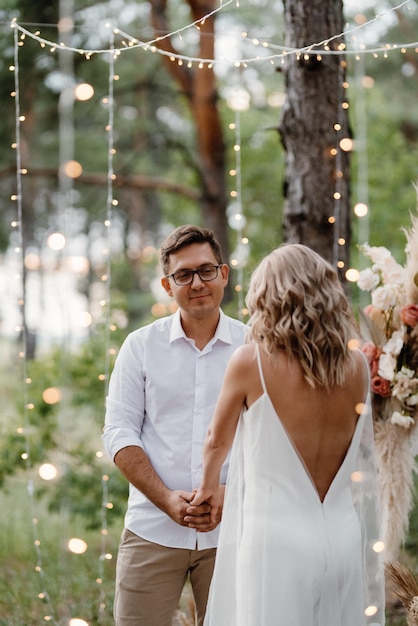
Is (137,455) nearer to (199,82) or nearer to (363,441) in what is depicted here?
(363,441)

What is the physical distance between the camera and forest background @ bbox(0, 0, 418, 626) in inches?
165

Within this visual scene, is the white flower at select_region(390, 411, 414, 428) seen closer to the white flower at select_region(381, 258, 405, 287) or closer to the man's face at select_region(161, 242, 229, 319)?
the white flower at select_region(381, 258, 405, 287)

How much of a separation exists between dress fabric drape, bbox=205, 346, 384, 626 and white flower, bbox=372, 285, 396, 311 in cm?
89

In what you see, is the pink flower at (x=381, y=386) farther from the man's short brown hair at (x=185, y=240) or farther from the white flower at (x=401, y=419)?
the man's short brown hair at (x=185, y=240)

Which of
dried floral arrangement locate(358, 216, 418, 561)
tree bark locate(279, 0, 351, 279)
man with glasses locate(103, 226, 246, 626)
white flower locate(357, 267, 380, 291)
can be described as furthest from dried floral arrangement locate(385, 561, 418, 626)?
tree bark locate(279, 0, 351, 279)

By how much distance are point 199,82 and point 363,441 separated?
525 cm

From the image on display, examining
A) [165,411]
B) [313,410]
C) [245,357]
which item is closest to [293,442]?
[313,410]

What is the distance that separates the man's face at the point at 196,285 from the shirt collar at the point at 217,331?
0.17 ft

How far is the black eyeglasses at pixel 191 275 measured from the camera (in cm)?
222

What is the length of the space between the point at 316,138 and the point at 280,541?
2176mm

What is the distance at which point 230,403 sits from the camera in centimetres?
188

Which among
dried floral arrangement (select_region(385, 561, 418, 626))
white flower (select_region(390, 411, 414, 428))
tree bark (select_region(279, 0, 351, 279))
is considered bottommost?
dried floral arrangement (select_region(385, 561, 418, 626))

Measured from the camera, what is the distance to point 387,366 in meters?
2.78

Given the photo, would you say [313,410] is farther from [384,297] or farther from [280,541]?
[384,297]
